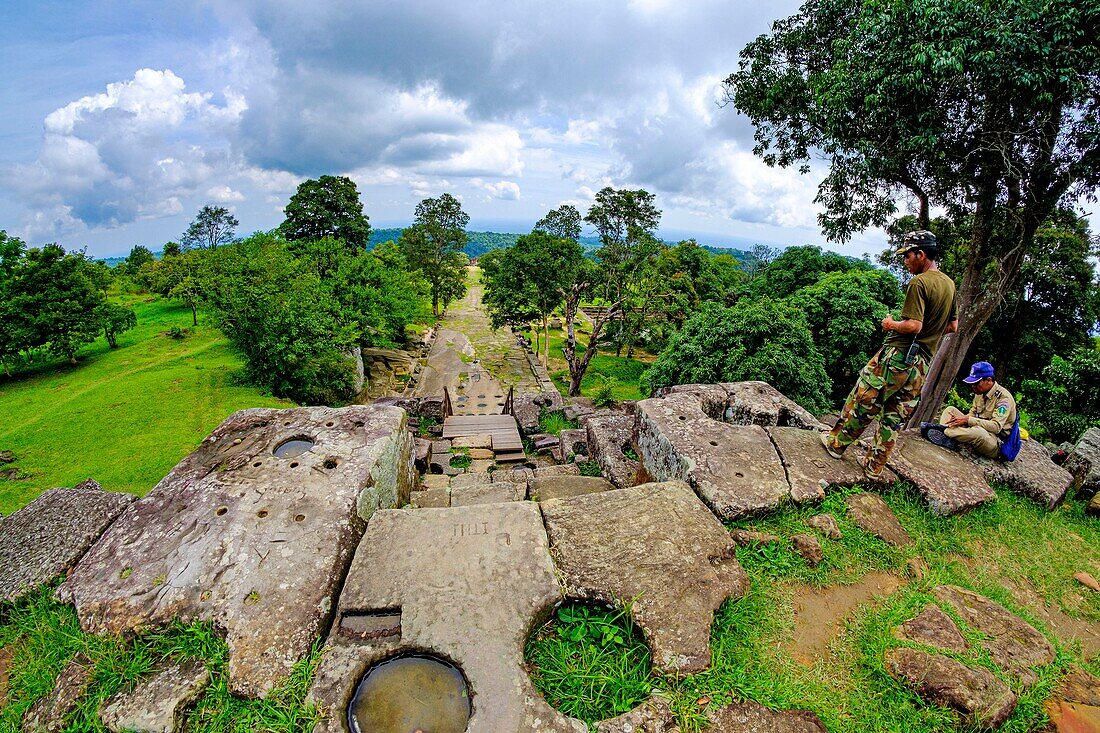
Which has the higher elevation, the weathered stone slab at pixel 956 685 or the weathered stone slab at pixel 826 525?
the weathered stone slab at pixel 826 525

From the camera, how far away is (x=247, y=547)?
12.1 feet

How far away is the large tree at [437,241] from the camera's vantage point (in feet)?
111

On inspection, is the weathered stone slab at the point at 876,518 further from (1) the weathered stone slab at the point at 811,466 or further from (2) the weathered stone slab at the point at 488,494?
(2) the weathered stone slab at the point at 488,494

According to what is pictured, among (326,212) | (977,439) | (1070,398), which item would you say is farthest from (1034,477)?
(326,212)

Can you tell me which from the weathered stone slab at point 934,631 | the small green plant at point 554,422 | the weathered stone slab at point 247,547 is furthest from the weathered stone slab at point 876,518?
the small green plant at point 554,422

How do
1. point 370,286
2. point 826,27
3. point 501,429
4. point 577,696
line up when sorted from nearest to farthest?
point 577,696
point 826,27
point 501,429
point 370,286

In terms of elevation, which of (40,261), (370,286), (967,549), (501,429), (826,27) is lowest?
(501,429)

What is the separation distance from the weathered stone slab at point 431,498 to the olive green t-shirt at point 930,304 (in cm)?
531

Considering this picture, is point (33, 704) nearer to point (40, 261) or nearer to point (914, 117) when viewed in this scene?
point (914, 117)

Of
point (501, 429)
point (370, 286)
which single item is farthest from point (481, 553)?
point (370, 286)

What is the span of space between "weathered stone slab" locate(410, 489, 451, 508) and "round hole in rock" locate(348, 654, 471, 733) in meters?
2.80

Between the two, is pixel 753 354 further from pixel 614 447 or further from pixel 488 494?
pixel 488 494

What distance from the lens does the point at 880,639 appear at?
3.28m

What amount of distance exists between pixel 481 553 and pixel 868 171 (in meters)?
8.58
